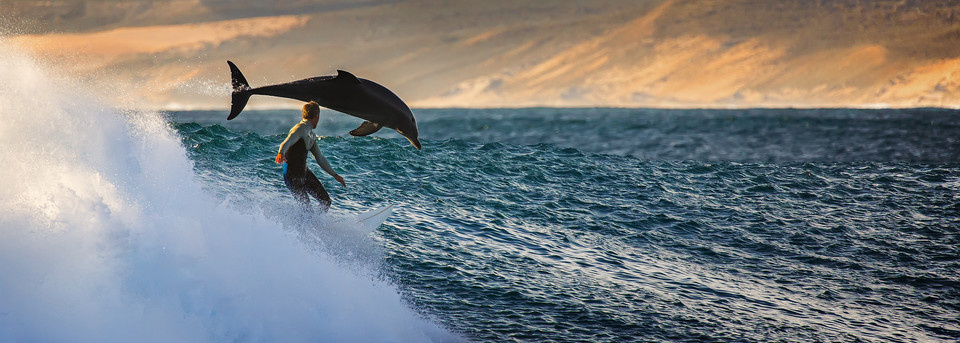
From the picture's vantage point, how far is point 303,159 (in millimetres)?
12867

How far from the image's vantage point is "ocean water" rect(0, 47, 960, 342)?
963 centimetres

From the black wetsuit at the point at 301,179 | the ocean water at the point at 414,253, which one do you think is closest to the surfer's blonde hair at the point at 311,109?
the black wetsuit at the point at 301,179

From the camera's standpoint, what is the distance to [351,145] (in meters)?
26.8

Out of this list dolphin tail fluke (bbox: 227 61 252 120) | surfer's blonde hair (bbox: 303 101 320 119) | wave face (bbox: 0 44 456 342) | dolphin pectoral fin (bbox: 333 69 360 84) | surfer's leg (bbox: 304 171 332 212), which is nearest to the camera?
wave face (bbox: 0 44 456 342)

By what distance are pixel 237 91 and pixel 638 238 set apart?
32.2 feet

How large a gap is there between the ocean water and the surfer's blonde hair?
66.2 inches

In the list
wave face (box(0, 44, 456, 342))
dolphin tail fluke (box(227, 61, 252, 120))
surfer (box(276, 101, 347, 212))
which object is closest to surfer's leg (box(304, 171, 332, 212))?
surfer (box(276, 101, 347, 212))

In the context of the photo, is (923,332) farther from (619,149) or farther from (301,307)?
(619,149)

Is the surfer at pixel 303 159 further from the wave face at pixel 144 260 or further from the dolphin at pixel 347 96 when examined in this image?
the wave face at pixel 144 260

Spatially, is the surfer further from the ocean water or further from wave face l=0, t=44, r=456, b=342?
wave face l=0, t=44, r=456, b=342

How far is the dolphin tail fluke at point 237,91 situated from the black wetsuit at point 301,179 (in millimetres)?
1297

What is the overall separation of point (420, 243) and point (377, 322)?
488cm

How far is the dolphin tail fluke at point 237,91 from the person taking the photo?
11.5m

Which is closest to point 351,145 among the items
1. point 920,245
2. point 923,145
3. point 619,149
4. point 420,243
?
point 420,243
